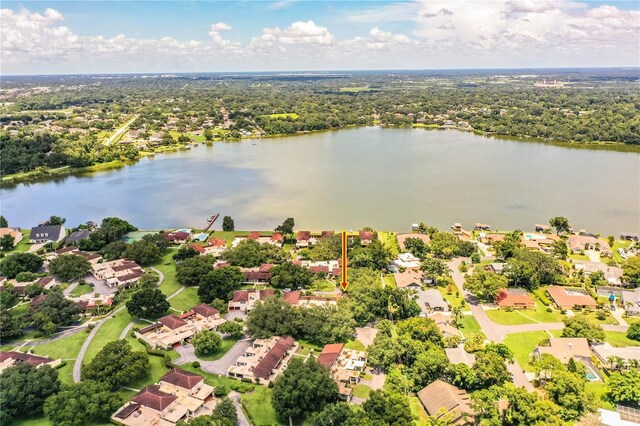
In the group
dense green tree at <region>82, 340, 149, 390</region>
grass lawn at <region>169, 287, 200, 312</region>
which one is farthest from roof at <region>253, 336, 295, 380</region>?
grass lawn at <region>169, 287, 200, 312</region>

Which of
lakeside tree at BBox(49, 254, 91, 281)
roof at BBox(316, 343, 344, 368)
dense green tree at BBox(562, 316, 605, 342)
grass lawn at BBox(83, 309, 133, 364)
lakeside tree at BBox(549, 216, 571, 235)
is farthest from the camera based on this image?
A: lakeside tree at BBox(549, 216, 571, 235)

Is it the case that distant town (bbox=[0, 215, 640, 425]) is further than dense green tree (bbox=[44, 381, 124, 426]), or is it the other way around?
distant town (bbox=[0, 215, 640, 425])

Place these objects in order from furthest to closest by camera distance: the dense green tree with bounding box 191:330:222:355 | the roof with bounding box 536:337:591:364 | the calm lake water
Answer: the calm lake water < the dense green tree with bounding box 191:330:222:355 < the roof with bounding box 536:337:591:364

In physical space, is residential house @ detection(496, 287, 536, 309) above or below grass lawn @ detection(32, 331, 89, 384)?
above

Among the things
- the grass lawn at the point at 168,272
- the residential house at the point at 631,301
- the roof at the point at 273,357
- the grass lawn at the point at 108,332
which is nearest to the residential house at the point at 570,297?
the residential house at the point at 631,301

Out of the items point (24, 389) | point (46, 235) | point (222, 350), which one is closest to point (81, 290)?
point (46, 235)

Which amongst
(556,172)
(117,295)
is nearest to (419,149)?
(556,172)

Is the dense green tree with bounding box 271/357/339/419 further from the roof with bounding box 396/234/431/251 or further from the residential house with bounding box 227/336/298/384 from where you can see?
the roof with bounding box 396/234/431/251
